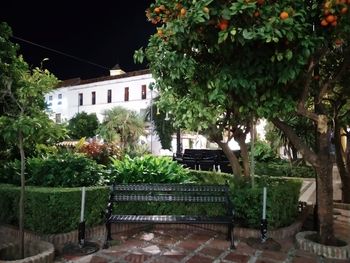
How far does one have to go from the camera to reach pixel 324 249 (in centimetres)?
473

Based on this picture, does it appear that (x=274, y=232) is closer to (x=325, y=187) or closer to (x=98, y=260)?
(x=325, y=187)

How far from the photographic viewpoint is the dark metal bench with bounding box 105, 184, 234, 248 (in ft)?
16.4

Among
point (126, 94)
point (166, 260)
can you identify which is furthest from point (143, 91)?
point (166, 260)

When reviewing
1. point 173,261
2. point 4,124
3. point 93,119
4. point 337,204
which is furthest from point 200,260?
point 93,119

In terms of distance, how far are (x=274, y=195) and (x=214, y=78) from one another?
7.92 ft

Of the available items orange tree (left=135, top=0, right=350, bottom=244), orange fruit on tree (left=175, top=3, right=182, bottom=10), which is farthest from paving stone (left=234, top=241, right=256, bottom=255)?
orange fruit on tree (left=175, top=3, right=182, bottom=10)

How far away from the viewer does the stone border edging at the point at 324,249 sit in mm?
4633

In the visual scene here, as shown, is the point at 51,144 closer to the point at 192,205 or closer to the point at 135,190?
the point at 135,190

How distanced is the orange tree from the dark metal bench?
4.32 ft

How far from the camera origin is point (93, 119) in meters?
31.7

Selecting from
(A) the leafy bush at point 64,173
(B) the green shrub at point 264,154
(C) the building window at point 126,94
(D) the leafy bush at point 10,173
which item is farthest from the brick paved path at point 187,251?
(C) the building window at point 126,94

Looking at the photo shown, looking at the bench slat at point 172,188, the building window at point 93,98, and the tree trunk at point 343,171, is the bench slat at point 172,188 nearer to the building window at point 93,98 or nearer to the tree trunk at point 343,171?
the tree trunk at point 343,171

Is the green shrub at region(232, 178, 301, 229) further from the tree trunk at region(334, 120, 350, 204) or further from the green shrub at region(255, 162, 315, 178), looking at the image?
the green shrub at region(255, 162, 315, 178)

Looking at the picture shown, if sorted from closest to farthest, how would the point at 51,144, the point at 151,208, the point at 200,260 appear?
the point at 200,260 → the point at 151,208 → the point at 51,144
